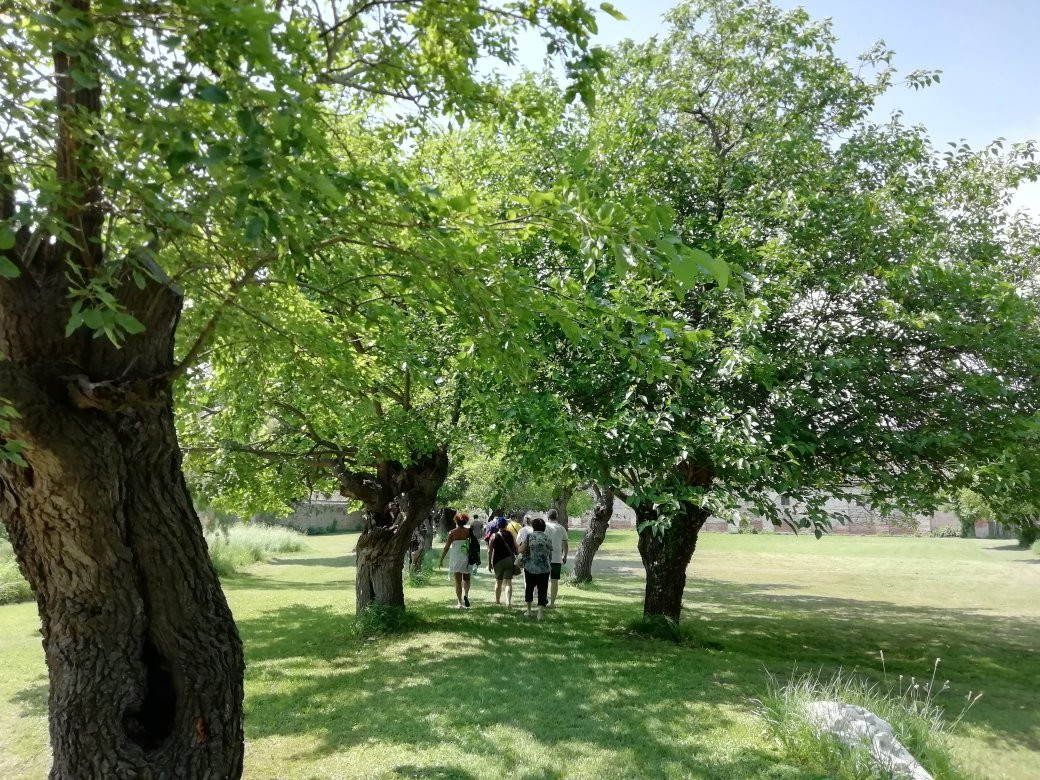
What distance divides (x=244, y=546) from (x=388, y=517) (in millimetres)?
15622

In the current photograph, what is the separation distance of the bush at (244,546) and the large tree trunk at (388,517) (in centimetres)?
793

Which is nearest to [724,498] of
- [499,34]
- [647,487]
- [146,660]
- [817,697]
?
[647,487]

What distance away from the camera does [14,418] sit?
3.38 m

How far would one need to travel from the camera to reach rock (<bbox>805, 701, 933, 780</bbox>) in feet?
16.6

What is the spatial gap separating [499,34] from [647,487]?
5.06 meters

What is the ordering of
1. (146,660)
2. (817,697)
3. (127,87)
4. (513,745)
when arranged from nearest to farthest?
(127,87), (146,660), (513,745), (817,697)

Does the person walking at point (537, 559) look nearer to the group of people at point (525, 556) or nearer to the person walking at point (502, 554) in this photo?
the group of people at point (525, 556)

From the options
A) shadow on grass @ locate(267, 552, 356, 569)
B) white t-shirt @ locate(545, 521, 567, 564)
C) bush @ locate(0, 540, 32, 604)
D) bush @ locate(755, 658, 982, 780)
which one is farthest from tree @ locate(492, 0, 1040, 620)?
shadow on grass @ locate(267, 552, 356, 569)

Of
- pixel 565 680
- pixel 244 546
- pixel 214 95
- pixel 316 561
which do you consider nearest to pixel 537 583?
pixel 565 680

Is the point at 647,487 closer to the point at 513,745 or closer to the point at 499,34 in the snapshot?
the point at 513,745

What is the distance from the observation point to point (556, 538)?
13.4 m

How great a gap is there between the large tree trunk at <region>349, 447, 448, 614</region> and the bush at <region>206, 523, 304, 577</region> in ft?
26.0

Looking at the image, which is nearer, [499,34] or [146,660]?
[146,660]

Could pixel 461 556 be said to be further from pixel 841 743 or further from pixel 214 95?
pixel 214 95
